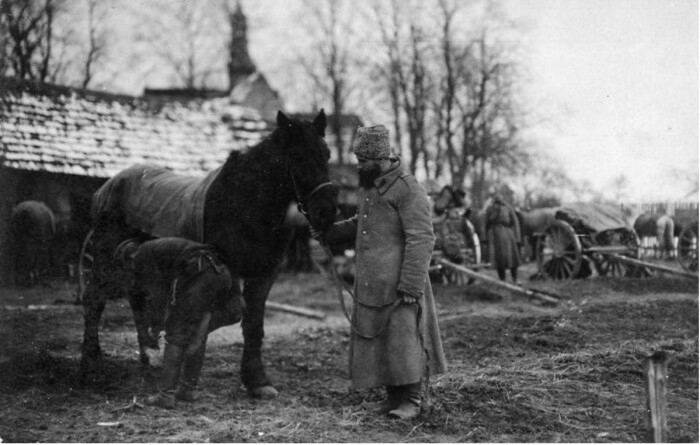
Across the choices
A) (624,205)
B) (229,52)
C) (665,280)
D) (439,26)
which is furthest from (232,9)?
(665,280)

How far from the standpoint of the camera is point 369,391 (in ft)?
17.1

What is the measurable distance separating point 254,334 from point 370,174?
1692 mm

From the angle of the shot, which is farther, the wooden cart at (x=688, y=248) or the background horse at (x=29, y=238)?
the wooden cart at (x=688, y=248)

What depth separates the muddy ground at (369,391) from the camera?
13.4 ft

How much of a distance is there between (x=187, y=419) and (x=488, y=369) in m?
2.62

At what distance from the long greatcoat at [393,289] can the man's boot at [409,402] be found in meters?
0.13

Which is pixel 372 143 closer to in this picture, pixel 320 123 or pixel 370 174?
pixel 370 174

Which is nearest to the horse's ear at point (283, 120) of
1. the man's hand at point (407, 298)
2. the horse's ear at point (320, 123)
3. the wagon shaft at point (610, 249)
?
the horse's ear at point (320, 123)

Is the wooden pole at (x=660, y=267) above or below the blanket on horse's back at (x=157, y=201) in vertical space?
below

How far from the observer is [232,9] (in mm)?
31078

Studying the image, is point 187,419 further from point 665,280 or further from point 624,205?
point 624,205

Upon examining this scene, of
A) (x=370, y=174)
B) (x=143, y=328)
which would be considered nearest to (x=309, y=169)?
(x=370, y=174)

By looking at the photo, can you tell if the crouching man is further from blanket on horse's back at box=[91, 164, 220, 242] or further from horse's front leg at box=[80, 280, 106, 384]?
horse's front leg at box=[80, 280, 106, 384]

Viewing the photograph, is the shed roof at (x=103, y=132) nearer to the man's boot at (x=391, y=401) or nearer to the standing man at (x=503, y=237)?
the standing man at (x=503, y=237)
